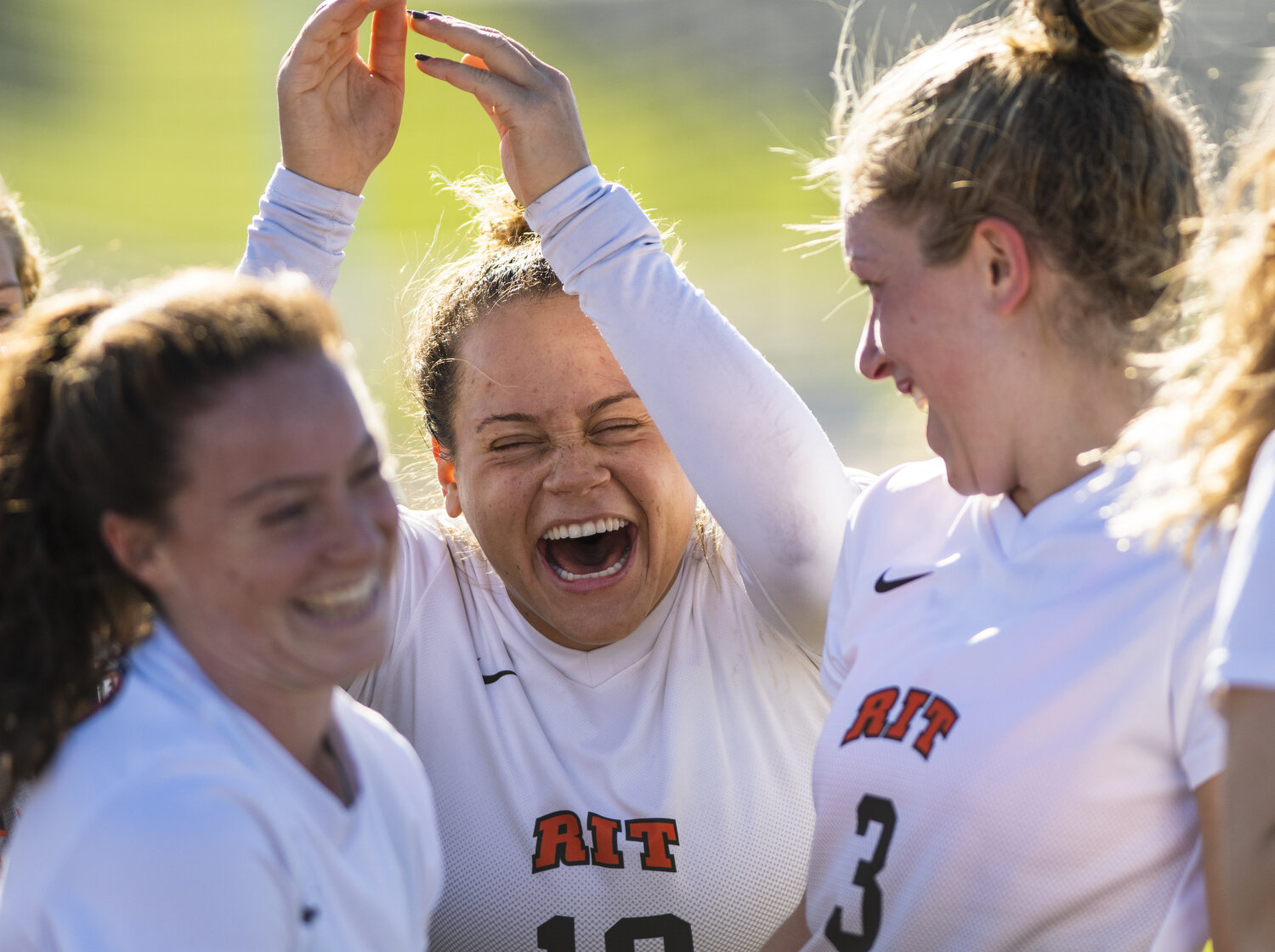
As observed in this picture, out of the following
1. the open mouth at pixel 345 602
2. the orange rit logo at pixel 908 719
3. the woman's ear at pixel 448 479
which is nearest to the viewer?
the open mouth at pixel 345 602

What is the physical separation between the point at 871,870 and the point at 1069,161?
2.97ft

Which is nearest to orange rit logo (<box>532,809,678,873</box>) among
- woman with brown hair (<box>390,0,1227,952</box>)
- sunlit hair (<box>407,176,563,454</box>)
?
woman with brown hair (<box>390,0,1227,952</box>)

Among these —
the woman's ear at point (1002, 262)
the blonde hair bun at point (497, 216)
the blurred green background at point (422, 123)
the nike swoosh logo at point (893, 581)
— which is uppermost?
the blurred green background at point (422, 123)

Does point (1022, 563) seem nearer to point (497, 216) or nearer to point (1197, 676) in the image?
point (1197, 676)

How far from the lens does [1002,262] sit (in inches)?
63.9

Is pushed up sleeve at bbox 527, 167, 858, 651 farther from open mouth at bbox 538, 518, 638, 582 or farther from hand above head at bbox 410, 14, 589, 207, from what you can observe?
open mouth at bbox 538, 518, 638, 582

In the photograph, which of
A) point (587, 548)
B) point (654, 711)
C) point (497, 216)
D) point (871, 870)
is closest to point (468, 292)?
point (497, 216)

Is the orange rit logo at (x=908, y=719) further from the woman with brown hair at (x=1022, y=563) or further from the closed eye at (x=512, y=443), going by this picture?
the closed eye at (x=512, y=443)

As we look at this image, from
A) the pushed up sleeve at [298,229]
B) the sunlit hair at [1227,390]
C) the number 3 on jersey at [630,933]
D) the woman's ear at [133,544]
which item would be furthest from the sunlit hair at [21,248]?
the sunlit hair at [1227,390]

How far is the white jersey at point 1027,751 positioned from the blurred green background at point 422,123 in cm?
956

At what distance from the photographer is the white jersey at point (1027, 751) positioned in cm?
142

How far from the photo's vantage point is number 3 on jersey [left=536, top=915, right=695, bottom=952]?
2.03 metres

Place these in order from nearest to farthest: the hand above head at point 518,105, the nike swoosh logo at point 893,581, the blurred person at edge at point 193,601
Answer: the blurred person at edge at point 193,601, the nike swoosh logo at point 893,581, the hand above head at point 518,105

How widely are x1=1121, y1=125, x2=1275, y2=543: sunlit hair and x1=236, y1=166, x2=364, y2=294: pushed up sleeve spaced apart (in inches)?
60.9
